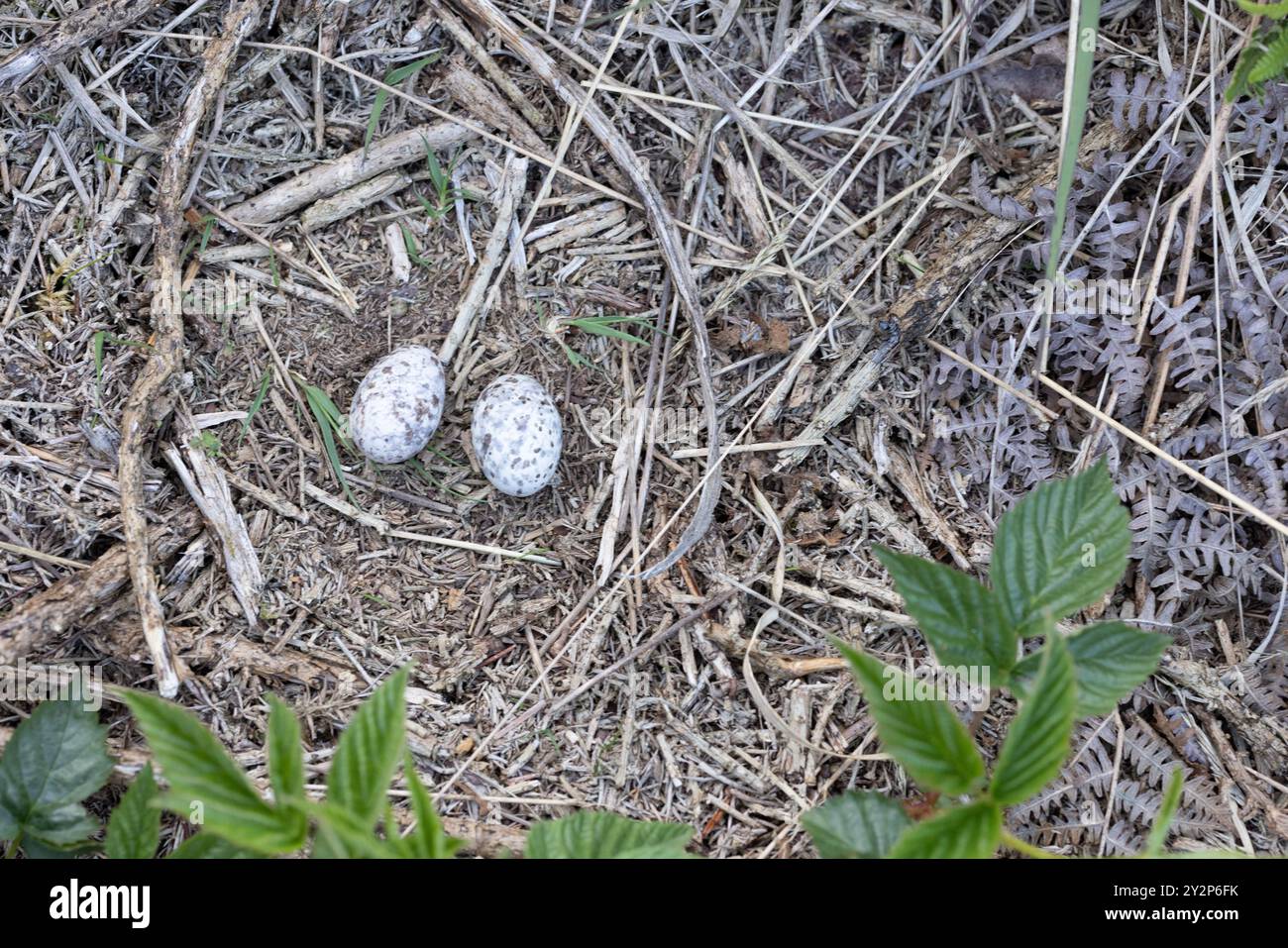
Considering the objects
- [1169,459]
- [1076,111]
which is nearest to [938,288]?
[1076,111]

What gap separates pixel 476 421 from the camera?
2.03m

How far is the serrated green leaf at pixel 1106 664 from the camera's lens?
49.4 inches

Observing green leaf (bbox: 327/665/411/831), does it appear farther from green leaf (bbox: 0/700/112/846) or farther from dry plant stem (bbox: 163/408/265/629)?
dry plant stem (bbox: 163/408/265/629)

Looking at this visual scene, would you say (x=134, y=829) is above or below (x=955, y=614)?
below

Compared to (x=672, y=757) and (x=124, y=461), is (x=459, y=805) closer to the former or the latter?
(x=672, y=757)

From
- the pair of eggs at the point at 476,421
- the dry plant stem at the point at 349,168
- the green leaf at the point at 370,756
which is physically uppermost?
the dry plant stem at the point at 349,168

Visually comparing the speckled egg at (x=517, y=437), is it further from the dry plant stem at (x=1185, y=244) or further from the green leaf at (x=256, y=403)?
the dry plant stem at (x=1185, y=244)

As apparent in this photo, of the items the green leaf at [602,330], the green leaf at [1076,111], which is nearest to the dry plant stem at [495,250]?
the green leaf at [602,330]

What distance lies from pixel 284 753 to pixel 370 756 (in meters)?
0.10

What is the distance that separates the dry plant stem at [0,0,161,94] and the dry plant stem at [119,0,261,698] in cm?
19

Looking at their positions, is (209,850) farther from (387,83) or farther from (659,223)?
(387,83)

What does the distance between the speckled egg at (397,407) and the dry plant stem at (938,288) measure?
799mm

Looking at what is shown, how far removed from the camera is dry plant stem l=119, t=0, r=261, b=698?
1.87 metres
